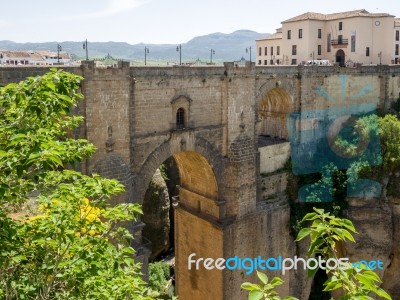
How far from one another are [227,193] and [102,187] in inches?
592

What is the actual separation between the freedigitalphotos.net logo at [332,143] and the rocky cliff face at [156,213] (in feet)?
41.9

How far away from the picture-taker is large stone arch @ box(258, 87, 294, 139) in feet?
87.0

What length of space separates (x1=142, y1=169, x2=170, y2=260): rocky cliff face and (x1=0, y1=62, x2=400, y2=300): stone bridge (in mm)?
9418

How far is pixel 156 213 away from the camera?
35750 mm

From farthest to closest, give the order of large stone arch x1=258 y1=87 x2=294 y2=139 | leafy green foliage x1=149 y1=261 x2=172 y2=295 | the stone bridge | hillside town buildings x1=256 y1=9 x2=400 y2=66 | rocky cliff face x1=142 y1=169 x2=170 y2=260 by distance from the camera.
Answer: hillside town buildings x1=256 y1=9 x2=400 y2=66 → rocky cliff face x1=142 y1=169 x2=170 y2=260 → leafy green foliage x1=149 y1=261 x2=172 y2=295 → large stone arch x1=258 y1=87 x2=294 y2=139 → the stone bridge

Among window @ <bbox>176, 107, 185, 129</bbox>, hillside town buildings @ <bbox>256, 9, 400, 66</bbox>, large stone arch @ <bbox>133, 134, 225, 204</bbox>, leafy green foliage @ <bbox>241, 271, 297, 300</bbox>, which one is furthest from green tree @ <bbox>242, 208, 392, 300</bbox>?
hillside town buildings @ <bbox>256, 9, 400, 66</bbox>

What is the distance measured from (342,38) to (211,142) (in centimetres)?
3036

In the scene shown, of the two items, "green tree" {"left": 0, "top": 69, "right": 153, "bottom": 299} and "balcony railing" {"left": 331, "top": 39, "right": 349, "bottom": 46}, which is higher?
"balcony railing" {"left": 331, "top": 39, "right": 349, "bottom": 46}

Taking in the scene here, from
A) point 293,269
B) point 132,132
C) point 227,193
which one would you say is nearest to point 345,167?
point 293,269

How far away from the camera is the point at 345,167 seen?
28.0m

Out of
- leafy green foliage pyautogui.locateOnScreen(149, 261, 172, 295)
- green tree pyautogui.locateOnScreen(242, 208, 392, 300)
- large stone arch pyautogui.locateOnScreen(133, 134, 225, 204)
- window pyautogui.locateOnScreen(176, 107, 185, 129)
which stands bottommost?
leafy green foliage pyautogui.locateOnScreen(149, 261, 172, 295)

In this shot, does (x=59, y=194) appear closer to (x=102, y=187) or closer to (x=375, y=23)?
(x=102, y=187)

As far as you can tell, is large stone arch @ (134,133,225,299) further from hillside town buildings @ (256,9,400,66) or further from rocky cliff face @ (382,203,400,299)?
hillside town buildings @ (256,9,400,66)

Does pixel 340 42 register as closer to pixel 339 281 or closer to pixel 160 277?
pixel 160 277
